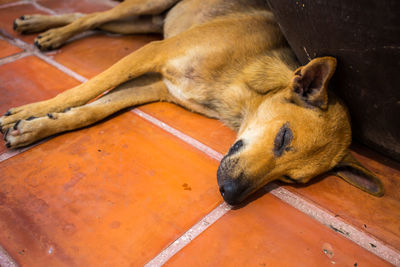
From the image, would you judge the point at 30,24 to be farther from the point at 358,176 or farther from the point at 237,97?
the point at 358,176

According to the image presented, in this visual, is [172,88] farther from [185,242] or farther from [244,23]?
[185,242]

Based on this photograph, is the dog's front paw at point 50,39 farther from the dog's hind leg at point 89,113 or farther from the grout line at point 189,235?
the grout line at point 189,235

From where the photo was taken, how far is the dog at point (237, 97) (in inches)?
66.1

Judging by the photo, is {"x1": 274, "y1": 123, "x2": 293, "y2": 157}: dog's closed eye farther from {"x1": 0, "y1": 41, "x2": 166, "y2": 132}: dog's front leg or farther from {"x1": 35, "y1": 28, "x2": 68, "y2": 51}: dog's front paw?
{"x1": 35, "y1": 28, "x2": 68, "y2": 51}: dog's front paw

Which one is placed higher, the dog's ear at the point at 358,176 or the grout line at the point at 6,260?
the dog's ear at the point at 358,176

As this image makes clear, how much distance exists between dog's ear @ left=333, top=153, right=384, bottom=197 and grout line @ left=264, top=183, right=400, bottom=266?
28 cm

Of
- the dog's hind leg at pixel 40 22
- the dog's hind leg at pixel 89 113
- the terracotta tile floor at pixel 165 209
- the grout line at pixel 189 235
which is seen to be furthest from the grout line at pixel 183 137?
the dog's hind leg at pixel 40 22

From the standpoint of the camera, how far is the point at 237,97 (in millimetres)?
2104

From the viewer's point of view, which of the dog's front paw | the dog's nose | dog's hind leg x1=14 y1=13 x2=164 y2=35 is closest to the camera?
the dog's nose

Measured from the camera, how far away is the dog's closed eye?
5.51 feet

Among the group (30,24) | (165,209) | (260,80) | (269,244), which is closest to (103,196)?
(165,209)

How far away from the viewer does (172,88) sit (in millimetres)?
2264

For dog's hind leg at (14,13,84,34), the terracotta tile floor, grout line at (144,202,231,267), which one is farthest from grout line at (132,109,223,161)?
dog's hind leg at (14,13,84,34)

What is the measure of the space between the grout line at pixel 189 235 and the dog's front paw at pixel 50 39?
78.0 inches
